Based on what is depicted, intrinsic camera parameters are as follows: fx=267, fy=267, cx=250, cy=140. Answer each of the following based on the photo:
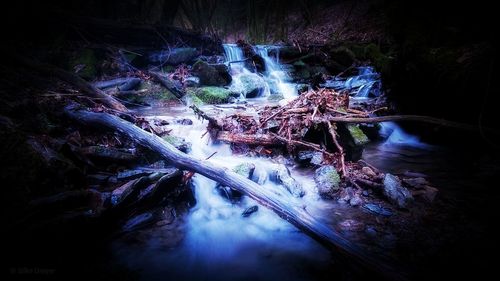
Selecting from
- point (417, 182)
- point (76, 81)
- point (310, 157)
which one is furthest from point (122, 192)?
point (417, 182)

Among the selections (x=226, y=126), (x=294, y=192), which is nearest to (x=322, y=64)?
(x=226, y=126)

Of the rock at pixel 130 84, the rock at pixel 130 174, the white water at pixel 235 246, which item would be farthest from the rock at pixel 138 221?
the rock at pixel 130 84

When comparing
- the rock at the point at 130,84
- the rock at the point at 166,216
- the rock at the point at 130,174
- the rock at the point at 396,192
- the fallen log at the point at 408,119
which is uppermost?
the rock at the point at 130,84

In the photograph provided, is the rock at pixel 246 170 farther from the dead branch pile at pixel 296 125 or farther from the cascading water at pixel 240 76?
the cascading water at pixel 240 76

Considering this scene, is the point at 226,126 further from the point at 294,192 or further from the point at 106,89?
the point at 106,89

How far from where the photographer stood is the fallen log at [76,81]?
6508mm

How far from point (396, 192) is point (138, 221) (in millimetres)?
4014

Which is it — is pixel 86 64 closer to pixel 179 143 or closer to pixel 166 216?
pixel 179 143

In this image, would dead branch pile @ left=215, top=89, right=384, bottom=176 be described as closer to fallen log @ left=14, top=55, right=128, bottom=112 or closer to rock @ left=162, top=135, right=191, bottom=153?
rock @ left=162, top=135, right=191, bottom=153

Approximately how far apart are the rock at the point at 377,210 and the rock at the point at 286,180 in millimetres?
1070

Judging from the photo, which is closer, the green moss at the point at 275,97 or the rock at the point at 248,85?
the green moss at the point at 275,97

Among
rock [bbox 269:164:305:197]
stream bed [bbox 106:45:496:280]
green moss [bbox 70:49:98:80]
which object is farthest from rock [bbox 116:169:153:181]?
green moss [bbox 70:49:98:80]

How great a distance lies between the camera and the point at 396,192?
14.1ft

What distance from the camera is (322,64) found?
1409 centimetres
